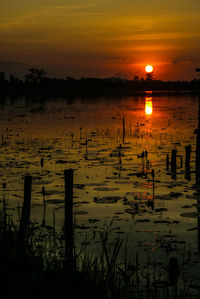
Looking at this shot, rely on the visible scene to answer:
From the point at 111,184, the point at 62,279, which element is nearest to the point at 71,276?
the point at 62,279

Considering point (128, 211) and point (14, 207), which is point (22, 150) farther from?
point (128, 211)

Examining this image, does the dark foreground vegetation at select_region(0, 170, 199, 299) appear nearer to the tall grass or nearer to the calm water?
the tall grass

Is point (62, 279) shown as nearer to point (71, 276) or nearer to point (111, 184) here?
point (71, 276)

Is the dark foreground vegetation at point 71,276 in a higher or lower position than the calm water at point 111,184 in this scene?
lower

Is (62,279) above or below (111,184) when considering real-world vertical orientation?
below

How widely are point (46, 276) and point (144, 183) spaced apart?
7.93 m

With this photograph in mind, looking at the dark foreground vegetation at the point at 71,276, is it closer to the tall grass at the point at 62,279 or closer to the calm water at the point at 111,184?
the tall grass at the point at 62,279

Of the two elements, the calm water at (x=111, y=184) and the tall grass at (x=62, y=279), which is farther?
the calm water at (x=111, y=184)

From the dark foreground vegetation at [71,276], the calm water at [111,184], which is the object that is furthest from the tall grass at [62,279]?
the calm water at [111,184]

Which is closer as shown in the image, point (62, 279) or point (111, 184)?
point (62, 279)

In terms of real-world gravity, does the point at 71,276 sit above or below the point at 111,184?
below

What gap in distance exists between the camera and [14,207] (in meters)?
11.4

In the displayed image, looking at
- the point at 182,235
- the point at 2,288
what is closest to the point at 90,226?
the point at 182,235

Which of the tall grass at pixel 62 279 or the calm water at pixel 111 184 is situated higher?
the calm water at pixel 111 184
